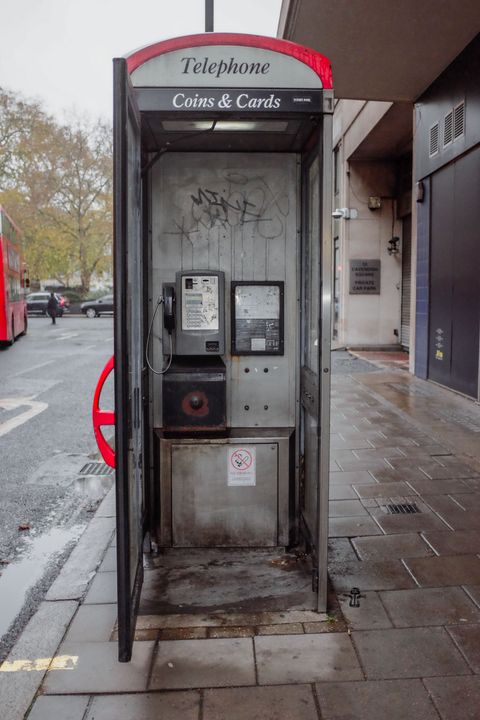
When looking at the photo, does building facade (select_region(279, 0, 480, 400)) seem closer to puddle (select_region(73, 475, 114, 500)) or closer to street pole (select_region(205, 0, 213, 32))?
street pole (select_region(205, 0, 213, 32))

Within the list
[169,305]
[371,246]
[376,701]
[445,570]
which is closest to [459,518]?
[445,570]

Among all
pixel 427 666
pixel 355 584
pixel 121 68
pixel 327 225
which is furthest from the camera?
pixel 355 584

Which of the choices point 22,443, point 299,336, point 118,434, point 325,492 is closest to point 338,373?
point 22,443

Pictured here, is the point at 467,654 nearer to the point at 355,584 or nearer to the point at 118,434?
the point at 355,584

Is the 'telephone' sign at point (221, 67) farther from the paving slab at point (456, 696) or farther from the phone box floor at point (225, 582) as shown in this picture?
the paving slab at point (456, 696)

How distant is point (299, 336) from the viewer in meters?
4.33

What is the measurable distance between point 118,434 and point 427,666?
5.69ft

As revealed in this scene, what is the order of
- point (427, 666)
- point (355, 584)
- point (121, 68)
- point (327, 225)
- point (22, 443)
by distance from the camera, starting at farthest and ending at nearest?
point (22, 443)
point (355, 584)
point (327, 225)
point (427, 666)
point (121, 68)

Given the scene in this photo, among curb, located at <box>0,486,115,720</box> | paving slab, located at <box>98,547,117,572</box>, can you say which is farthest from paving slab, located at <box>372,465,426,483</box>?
paving slab, located at <box>98,547,117,572</box>

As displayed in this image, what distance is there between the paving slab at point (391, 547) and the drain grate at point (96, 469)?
2.91 m

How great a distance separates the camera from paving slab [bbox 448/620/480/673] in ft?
9.66

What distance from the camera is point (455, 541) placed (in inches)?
171

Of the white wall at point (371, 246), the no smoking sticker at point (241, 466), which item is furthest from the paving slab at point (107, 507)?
the white wall at point (371, 246)

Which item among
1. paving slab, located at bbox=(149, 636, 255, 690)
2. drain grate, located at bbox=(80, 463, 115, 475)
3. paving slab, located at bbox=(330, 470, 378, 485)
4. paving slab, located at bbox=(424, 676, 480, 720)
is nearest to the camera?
paving slab, located at bbox=(424, 676, 480, 720)
